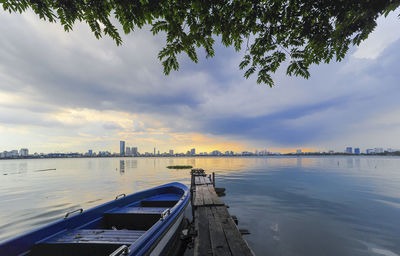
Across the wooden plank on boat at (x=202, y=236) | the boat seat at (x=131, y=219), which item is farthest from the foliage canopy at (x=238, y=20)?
the boat seat at (x=131, y=219)

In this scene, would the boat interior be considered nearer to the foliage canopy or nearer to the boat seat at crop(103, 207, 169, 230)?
the boat seat at crop(103, 207, 169, 230)

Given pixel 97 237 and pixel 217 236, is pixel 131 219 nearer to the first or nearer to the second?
pixel 97 237

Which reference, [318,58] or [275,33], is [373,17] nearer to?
[318,58]

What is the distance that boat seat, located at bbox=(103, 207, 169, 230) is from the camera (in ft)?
23.1

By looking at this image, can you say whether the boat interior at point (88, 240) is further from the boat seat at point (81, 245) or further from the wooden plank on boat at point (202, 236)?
the wooden plank on boat at point (202, 236)

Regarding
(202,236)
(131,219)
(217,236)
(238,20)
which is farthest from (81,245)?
(238,20)

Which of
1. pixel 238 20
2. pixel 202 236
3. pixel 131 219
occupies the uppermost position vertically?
pixel 238 20

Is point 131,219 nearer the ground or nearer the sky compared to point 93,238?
nearer the ground

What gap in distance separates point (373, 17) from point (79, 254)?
31.3 ft

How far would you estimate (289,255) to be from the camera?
7297mm

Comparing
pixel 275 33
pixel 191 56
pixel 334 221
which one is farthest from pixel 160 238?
pixel 334 221

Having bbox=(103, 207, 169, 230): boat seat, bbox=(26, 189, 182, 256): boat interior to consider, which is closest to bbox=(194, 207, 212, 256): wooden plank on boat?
bbox=(26, 189, 182, 256): boat interior

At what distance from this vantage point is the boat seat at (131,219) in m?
→ 7.04

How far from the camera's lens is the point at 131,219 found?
7242mm
